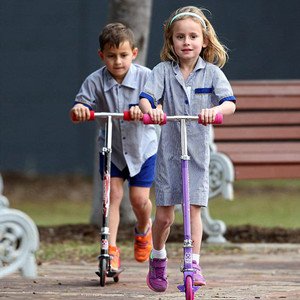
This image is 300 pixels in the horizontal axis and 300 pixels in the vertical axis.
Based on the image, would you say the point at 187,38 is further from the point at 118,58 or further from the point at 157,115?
the point at 118,58

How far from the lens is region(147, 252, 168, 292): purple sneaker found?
4.55 meters

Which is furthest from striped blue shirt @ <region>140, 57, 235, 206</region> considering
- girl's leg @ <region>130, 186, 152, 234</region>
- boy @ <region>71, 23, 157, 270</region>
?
girl's leg @ <region>130, 186, 152, 234</region>

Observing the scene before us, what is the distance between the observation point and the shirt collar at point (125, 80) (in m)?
5.36

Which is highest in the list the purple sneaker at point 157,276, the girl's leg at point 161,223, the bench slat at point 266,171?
the bench slat at point 266,171

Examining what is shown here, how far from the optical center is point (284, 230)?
8016 mm

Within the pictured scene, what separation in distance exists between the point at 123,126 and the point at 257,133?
8.33 feet

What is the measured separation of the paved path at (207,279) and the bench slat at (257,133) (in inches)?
50.8

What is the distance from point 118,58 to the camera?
5285 millimetres

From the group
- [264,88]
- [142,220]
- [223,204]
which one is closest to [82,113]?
[142,220]

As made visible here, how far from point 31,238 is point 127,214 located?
360 centimetres

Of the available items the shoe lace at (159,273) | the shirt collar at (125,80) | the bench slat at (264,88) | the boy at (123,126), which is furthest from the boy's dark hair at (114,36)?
the bench slat at (264,88)

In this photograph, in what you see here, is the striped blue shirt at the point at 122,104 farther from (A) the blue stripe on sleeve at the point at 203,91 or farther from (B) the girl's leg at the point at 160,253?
(A) the blue stripe on sleeve at the point at 203,91

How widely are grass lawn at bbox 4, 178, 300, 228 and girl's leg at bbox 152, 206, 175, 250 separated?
4.44 meters

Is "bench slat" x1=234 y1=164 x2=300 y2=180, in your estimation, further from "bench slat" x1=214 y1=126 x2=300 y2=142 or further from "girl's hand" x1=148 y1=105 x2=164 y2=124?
"girl's hand" x1=148 y1=105 x2=164 y2=124
